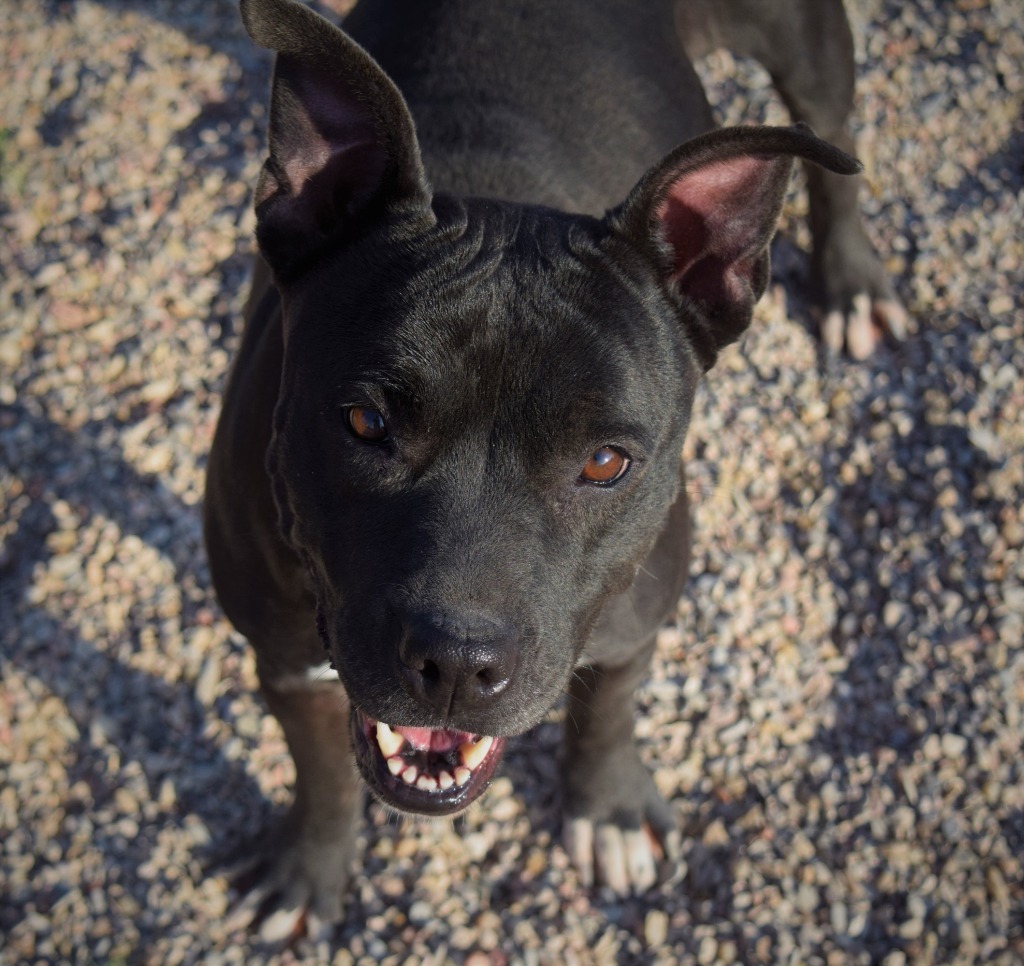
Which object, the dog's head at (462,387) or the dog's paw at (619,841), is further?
the dog's paw at (619,841)

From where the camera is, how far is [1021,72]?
6156mm

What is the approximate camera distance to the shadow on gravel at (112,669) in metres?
4.52

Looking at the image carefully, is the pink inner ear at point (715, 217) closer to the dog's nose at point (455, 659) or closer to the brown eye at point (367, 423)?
the brown eye at point (367, 423)

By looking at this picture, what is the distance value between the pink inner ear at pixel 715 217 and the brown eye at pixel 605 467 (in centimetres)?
57

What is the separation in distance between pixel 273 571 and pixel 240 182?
2920 millimetres

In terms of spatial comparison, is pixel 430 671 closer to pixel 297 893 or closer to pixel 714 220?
pixel 714 220

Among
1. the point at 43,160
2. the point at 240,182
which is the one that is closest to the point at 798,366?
the point at 240,182

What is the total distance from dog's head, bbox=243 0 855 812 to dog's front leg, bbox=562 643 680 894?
118 cm

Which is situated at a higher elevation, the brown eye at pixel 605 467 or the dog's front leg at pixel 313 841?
the brown eye at pixel 605 467

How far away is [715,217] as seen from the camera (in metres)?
3.06

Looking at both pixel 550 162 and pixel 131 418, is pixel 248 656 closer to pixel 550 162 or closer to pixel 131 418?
pixel 131 418

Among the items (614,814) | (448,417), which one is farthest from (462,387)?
(614,814)

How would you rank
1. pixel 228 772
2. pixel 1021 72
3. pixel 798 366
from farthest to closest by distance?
pixel 1021 72
pixel 798 366
pixel 228 772

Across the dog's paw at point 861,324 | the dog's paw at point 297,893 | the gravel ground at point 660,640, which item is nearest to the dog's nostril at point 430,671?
the dog's paw at point 297,893
